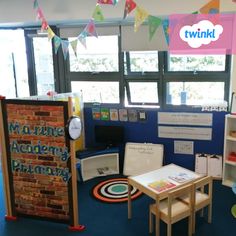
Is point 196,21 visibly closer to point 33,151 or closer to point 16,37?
point 33,151

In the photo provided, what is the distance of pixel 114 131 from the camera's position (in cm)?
438

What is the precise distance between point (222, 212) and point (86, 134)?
2335mm

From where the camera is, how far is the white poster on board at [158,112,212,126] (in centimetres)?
403

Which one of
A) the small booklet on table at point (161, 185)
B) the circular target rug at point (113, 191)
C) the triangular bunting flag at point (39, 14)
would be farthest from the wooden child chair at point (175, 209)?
the triangular bunting flag at point (39, 14)

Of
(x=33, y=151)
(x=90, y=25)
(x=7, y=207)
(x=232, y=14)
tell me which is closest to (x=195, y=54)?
(x=232, y=14)

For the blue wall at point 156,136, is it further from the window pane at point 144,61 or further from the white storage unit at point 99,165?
the window pane at point 144,61

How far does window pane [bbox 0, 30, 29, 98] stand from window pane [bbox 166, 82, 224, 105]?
2608mm

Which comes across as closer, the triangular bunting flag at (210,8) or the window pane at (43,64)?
the triangular bunting flag at (210,8)

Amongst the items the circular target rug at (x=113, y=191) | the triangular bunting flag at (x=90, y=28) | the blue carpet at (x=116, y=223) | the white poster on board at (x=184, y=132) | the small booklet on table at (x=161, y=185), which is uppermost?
the triangular bunting flag at (x=90, y=28)

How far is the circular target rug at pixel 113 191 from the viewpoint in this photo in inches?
138

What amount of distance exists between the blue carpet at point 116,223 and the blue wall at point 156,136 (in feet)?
2.61

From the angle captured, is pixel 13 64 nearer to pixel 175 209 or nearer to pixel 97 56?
pixel 97 56

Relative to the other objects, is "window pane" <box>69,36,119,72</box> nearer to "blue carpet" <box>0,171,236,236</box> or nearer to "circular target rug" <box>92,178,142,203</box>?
"circular target rug" <box>92,178,142,203</box>

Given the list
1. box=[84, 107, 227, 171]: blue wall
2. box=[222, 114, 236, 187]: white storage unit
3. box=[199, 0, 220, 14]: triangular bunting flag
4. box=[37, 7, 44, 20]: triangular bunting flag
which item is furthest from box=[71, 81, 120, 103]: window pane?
box=[199, 0, 220, 14]: triangular bunting flag
